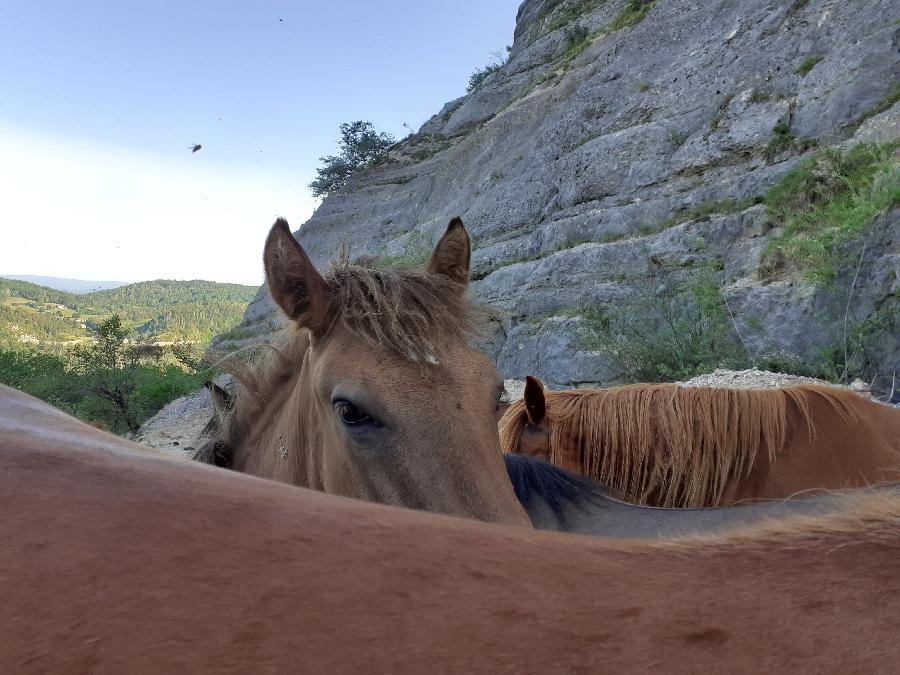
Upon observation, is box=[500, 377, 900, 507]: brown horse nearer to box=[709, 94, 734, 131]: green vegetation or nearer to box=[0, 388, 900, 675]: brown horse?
box=[0, 388, 900, 675]: brown horse

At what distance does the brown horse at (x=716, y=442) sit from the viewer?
315 cm

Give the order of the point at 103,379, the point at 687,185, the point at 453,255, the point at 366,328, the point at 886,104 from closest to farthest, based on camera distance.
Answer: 1. the point at 366,328
2. the point at 453,255
3. the point at 886,104
4. the point at 687,185
5. the point at 103,379

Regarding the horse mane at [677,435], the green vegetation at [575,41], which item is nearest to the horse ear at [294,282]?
the horse mane at [677,435]

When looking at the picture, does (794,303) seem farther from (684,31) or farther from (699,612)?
(684,31)

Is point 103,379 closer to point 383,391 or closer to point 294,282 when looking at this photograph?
point 294,282

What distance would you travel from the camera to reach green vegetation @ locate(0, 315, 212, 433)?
16266mm

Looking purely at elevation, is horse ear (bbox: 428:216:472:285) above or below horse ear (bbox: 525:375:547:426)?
above

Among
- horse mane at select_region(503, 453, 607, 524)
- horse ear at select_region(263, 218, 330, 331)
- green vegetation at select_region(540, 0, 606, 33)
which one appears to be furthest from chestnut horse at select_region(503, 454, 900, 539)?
green vegetation at select_region(540, 0, 606, 33)

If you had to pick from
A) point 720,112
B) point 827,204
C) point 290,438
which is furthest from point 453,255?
point 720,112

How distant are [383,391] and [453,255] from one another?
3.37 feet

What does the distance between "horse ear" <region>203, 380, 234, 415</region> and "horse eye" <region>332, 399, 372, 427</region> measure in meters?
1.21

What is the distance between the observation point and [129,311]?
7762cm

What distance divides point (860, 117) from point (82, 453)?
13634 mm

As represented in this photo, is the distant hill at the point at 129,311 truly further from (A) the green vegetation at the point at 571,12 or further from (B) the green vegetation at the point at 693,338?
(A) the green vegetation at the point at 571,12
